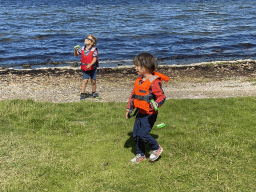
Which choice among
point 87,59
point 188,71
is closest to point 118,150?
point 87,59

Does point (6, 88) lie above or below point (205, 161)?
below

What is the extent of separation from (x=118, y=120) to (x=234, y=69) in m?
12.9

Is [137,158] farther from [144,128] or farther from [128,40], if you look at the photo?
[128,40]

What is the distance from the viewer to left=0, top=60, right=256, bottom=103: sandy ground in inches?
452

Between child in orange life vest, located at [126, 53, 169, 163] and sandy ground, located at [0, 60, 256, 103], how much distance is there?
5605 millimetres

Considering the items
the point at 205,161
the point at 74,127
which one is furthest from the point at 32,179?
the point at 205,161

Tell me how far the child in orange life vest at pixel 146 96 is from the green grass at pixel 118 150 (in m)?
0.47

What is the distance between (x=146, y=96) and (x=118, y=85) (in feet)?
32.6

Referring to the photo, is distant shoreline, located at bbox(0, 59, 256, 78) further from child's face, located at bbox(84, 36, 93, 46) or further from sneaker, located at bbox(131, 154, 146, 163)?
sneaker, located at bbox(131, 154, 146, 163)

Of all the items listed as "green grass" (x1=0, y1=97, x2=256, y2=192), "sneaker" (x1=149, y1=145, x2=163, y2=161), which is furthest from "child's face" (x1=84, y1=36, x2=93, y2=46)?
"sneaker" (x1=149, y1=145, x2=163, y2=161)

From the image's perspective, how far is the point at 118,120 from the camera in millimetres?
7332

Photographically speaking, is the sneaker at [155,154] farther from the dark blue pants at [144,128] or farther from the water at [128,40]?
the water at [128,40]

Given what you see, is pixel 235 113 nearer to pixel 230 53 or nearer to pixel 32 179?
pixel 32 179

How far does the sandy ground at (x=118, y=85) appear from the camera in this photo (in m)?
11.5
